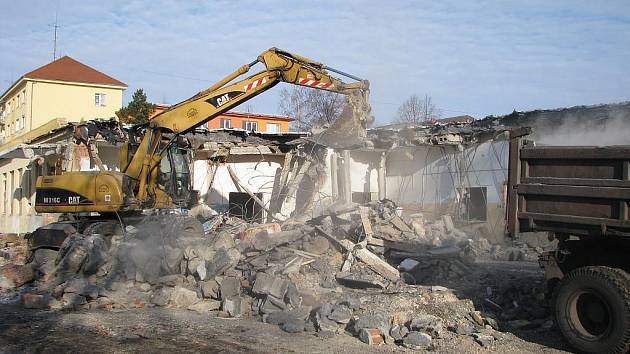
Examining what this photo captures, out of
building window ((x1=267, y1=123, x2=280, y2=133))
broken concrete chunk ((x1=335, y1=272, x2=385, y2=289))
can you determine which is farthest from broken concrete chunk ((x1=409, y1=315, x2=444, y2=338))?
building window ((x1=267, y1=123, x2=280, y2=133))

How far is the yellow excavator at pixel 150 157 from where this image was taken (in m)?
12.0

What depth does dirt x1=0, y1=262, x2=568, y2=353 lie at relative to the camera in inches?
285

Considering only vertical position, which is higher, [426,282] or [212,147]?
[212,147]

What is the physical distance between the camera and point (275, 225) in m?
14.0

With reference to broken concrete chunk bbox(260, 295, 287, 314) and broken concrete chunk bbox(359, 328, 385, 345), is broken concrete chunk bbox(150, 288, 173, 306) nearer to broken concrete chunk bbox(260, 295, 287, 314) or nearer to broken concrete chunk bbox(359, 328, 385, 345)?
broken concrete chunk bbox(260, 295, 287, 314)

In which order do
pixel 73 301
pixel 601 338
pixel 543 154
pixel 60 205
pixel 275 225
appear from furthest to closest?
1. pixel 275 225
2. pixel 60 205
3. pixel 73 301
4. pixel 543 154
5. pixel 601 338

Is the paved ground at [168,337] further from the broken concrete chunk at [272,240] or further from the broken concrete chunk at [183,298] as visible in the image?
the broken concrete chunk at [272,240]

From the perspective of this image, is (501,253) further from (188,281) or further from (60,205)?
(60,205)

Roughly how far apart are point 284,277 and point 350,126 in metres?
7.05

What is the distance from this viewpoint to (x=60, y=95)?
2094 inches

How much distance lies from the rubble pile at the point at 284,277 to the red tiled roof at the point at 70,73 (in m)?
46.1

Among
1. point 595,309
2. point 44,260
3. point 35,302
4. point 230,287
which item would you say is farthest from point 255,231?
point 595,309

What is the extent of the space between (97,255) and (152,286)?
54.8 inches

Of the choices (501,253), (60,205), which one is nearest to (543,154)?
(501,253)
